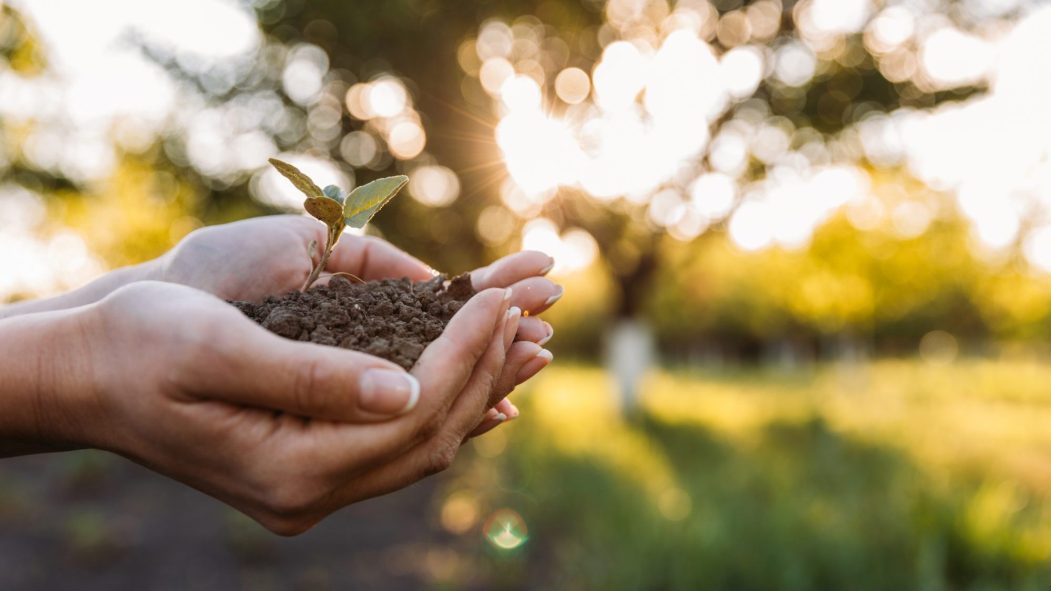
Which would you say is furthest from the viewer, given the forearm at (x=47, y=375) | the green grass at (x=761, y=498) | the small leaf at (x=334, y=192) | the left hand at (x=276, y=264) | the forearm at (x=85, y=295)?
the green grass at (x=761, y=498)

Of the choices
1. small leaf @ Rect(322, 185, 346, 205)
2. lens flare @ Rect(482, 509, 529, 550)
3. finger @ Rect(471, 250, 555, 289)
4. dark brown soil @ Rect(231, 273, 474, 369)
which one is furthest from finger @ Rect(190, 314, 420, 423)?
lens flare @ Rect(482, 509, 529, 550)

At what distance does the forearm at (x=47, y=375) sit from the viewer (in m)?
1.57

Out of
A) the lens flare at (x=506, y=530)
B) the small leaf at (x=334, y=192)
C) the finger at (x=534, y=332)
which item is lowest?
the lens flare at (x=506, y=530)

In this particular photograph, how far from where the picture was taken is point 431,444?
5.21 feet

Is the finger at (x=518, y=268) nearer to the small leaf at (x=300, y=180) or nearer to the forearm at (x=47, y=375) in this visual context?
the small leaf at (x=300, y=180)

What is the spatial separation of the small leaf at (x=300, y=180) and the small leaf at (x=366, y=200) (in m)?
0.08

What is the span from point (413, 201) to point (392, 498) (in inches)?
161

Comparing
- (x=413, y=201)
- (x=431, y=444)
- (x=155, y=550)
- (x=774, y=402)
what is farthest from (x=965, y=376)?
(x=431, y=444)

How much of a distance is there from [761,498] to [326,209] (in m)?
4.53

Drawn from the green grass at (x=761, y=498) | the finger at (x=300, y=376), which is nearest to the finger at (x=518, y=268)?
the finger at (x=300, y=376)

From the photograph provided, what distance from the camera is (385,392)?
131 cm

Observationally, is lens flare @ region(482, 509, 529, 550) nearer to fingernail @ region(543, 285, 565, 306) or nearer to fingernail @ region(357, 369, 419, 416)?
fingernail @ region(543, 285, 565, 306)

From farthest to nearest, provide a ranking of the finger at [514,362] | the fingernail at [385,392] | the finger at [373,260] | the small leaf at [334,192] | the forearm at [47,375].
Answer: the finger at [373,260]
the small leaf at [334,192]
the finger at [514,362]
the forearm at [47,375]
the fingernail at [385,392]

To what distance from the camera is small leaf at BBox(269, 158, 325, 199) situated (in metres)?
1.82
